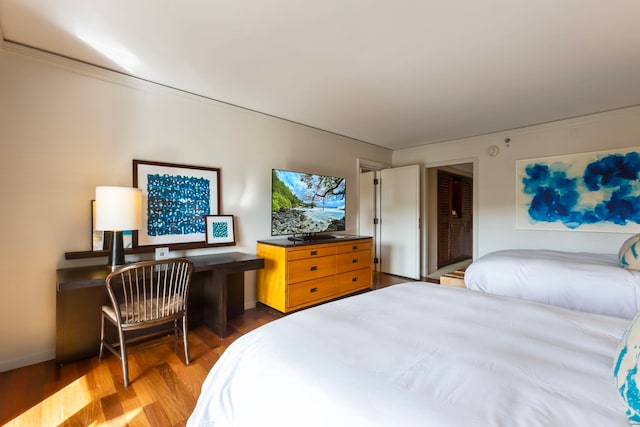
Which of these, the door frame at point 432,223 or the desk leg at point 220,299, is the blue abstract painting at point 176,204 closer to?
the desk leg at point 220,299

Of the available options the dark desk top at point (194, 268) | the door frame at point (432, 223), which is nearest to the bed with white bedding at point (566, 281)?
the door frame at point (432, 223)

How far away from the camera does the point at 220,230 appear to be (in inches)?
120

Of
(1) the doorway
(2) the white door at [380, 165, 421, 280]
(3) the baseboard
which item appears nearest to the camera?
(3) the baseboard

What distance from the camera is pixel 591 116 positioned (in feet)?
11.3

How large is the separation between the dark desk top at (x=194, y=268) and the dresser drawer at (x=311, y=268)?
1.33 feet

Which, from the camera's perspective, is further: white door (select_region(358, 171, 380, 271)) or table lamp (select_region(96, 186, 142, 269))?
white door (select_region(358, 171, 380, 271))

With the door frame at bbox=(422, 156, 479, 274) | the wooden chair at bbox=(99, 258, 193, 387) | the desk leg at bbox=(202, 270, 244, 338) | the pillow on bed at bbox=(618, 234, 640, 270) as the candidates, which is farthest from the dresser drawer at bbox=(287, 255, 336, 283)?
the pillow on bed at bbox=(618, 234, 640, 270)

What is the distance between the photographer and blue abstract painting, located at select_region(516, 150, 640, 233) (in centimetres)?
322

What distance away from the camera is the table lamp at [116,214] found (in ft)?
6.95

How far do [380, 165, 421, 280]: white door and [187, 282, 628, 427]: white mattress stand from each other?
11.0ft

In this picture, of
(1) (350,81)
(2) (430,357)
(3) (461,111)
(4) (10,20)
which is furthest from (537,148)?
(4) (10,20)

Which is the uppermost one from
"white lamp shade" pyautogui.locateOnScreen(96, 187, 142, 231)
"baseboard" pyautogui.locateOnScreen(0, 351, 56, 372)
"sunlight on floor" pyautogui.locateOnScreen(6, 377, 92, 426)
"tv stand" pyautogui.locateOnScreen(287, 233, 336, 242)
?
"white lamp shade" pyautogui.locateOnScreen(96, 187, 142, 231)

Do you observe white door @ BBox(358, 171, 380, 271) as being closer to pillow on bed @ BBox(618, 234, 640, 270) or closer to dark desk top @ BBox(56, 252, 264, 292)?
dark desk top @ BBox(56, 252, 264, 292)

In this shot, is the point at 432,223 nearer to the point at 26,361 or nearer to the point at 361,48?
the point at 361,48
